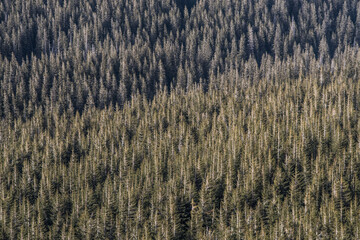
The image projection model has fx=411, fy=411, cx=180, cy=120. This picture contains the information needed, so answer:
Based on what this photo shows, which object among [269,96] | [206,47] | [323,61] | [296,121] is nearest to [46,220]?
[296,121]

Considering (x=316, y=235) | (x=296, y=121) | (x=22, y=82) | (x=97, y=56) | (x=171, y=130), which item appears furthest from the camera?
(x=97, y=56)

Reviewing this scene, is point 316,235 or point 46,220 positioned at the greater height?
point 316,235

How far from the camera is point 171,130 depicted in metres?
101

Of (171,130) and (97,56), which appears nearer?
(171,130)

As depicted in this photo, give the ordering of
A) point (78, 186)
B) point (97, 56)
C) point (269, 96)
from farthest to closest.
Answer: point (97, 56), point (269, 96), point (78, 186)

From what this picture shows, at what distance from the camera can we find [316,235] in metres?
51.2

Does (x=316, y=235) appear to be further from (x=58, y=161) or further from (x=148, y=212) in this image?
(x=58, y=161)

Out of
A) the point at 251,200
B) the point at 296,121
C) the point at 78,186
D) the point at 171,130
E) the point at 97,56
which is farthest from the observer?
the point at 97,56

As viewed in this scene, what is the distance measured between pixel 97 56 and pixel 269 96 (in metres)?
90.5

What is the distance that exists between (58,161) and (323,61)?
14788 cm

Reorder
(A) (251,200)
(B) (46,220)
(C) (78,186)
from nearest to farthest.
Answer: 1. (A) (251,200)
2. (B) (46,220)
3. (C) (78,186)

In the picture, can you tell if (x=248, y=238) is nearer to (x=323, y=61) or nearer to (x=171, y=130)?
(x=171, y=130)

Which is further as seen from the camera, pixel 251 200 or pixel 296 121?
pixel 296 121

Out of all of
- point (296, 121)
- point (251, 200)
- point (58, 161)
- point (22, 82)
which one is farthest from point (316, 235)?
point (22, 82)
